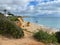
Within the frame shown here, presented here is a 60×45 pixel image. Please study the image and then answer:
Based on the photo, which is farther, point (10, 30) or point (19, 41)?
point (10, 30)

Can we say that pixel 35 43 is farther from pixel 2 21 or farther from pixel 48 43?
pixel 2 21

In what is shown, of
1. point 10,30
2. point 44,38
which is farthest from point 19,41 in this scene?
point 44,38

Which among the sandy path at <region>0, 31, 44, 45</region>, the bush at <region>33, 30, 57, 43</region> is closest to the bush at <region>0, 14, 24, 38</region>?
the sandy path at <region>0, 31, 44, 45</region>

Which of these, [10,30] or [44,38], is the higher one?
[10,30]

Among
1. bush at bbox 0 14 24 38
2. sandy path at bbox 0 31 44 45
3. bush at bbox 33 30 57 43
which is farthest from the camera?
bush at bbox 0 14 24 38

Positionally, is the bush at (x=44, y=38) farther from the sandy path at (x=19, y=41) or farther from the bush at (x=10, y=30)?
the bush at (x=10, y=30)

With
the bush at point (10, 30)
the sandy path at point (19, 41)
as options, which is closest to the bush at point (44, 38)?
the sandy path at point (19, 41)

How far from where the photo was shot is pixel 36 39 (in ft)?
52.6

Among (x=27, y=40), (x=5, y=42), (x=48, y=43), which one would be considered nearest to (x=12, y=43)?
(x=5, y=42)

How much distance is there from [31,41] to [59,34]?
11.3ft

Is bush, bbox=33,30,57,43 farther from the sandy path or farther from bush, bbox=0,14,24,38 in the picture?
bush, bbox=0,14,24,38

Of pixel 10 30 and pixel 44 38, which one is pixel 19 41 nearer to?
pixel 10 30

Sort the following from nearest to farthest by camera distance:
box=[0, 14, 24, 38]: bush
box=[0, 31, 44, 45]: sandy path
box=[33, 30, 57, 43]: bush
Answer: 1. box=[0, 31, 44, 45]: sandy path
2. box=[33, 30, 57, 43]: bush
3. box=[0, 14, 24, 38]: bush

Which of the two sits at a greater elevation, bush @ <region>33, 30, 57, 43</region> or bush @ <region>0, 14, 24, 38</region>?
bush @ <region>0, 14, 24, 38</region>
